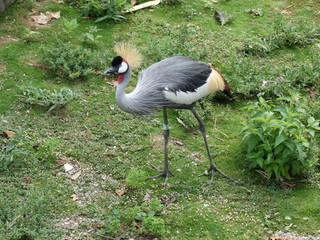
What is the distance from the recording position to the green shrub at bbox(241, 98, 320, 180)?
17.8 ft

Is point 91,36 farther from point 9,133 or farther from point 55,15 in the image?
point 9,133

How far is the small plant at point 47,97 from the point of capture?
21.0ft

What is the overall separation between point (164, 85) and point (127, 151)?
1.01 metres

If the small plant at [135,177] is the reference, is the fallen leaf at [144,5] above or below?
above

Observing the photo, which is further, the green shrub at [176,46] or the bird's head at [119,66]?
the green shrub at [176,46]

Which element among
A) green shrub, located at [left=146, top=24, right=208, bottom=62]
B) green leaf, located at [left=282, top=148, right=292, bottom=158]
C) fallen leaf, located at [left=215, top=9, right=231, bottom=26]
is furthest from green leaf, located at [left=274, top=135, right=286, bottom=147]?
fallen leaf, located at [left=215, top=9, right=231, bottom=26]

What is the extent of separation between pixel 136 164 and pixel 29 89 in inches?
73.5

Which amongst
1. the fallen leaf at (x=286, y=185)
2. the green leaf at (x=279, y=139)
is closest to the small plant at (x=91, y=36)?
the green leaf at (x=279, y=139)

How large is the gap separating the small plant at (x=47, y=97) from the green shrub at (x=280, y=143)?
231 centimetres

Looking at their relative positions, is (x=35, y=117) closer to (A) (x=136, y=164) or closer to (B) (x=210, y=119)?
(A) (x=136, y=164)

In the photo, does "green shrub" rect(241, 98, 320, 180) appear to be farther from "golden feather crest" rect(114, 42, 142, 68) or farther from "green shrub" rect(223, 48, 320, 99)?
"golden feather crest" rect(114, 42, 142, 68)

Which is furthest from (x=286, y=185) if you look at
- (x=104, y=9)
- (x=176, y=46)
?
(x=104, y=9)

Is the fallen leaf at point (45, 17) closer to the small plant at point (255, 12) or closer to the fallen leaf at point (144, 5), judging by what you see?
the fallen leaf at point (144, 5)

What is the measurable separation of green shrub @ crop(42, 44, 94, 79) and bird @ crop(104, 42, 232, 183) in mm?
1344
